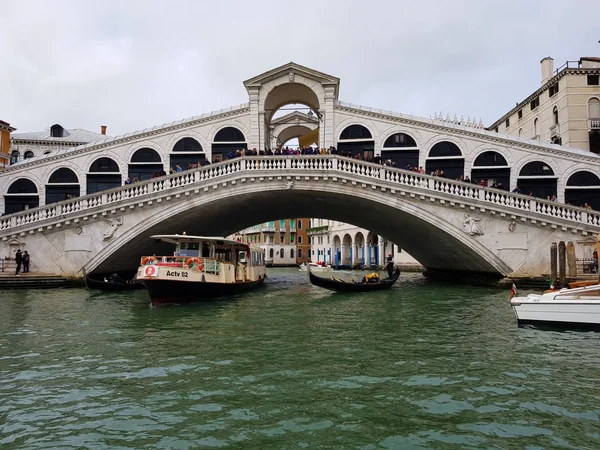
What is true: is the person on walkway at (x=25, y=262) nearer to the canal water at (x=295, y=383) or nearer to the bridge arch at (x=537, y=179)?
the canal water at (x=295, y=383)

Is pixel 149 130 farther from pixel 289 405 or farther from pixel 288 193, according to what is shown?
pixel 289 405

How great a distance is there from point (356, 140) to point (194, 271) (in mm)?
10564

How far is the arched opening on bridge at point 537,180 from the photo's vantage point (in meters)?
20.3

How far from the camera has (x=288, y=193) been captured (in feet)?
60.0

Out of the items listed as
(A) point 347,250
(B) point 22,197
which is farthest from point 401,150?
(A) point 347,250

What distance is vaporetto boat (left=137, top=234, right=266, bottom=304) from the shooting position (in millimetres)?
13188

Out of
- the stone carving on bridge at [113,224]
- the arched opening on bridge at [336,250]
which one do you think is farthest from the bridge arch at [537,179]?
the arched opening on bridge at [336,250]

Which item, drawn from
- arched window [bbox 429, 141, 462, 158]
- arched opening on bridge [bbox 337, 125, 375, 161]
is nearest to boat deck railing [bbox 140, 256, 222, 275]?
arched opening on bridge [bbox 337, 125, 375, 161]

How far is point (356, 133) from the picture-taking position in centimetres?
2142

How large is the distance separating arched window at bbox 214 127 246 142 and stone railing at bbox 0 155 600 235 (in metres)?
4.56

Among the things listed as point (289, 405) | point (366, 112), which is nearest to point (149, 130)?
point (366, 112)

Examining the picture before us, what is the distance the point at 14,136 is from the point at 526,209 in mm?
34507

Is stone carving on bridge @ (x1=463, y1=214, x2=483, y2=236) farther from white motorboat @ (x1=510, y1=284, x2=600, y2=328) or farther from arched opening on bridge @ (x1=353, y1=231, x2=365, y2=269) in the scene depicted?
arched opening on bridge @ (x1=353, y1=231, x2=365, y2=269)

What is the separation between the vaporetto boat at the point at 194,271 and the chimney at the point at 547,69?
21.6 meters
